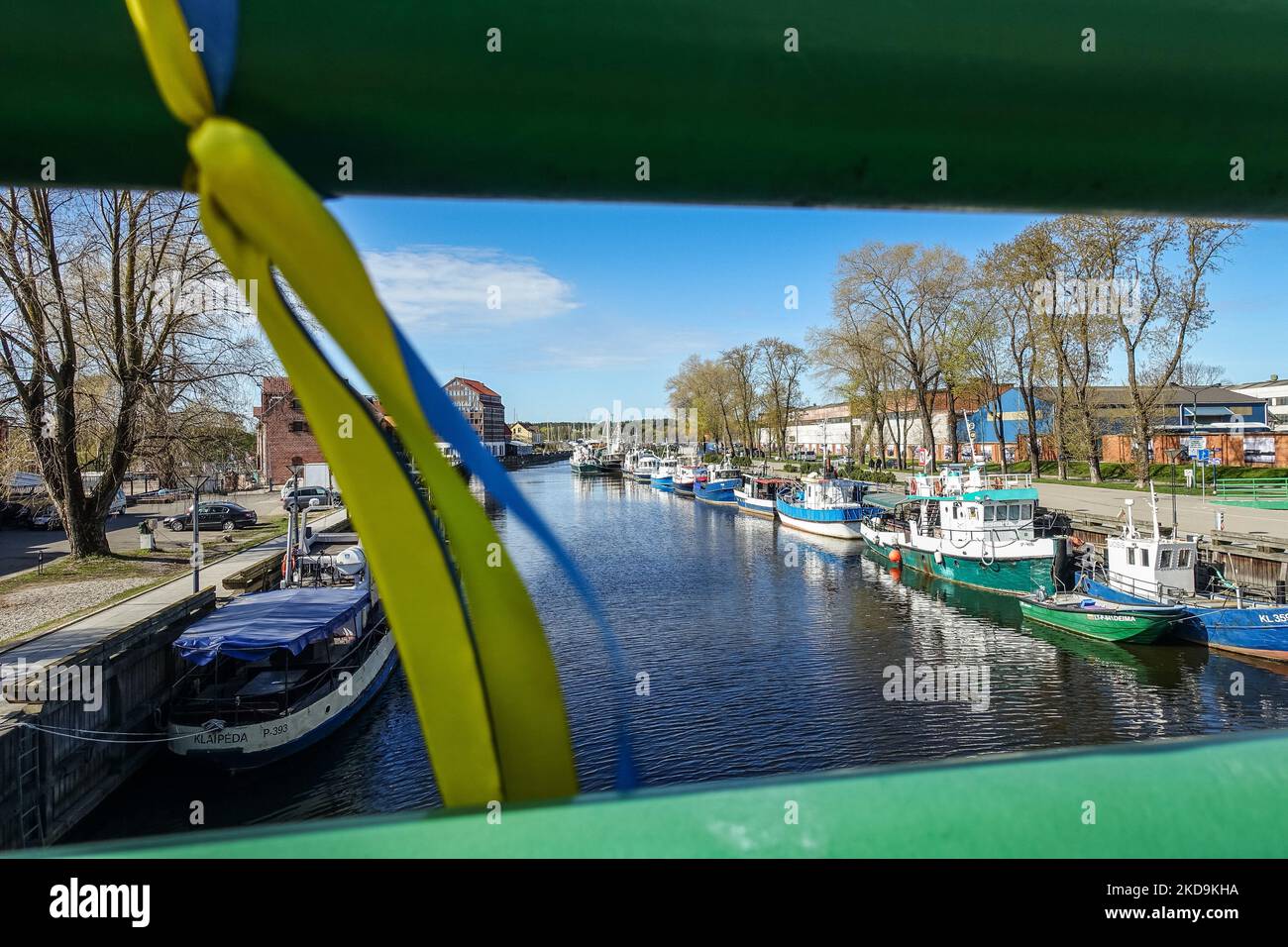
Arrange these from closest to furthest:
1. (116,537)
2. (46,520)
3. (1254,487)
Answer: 1. (116,537)
2. (46,520)
3. (1254,487)

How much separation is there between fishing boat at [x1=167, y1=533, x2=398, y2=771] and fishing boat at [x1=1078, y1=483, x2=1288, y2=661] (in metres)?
16.3

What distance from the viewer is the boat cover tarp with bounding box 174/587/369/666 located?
38.5ft

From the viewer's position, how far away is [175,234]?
15.4 metres

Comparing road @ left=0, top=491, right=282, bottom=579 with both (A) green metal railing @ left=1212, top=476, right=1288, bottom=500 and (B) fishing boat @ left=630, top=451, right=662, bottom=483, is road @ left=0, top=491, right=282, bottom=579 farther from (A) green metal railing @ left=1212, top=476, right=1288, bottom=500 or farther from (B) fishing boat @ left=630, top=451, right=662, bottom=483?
(B) fishing boat @ left=630, top=451, right=662, bottom=483

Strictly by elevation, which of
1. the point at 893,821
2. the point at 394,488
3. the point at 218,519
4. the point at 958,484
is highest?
the point at 394,488

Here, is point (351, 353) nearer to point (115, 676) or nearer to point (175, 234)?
point (115, 676)

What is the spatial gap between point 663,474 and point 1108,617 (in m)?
51.4

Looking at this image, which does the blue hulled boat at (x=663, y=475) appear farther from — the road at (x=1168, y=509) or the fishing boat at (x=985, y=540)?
the fishing boat at (x=985, y=540)

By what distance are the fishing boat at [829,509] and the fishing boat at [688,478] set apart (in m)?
19.2

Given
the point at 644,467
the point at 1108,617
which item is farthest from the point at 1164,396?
the point at 644,467

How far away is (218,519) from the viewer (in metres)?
28.2

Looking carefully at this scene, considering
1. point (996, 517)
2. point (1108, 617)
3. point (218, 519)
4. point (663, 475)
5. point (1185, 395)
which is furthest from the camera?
point (663, 475)

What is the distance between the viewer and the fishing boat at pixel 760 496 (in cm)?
4516

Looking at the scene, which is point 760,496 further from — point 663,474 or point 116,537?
point 116,537
